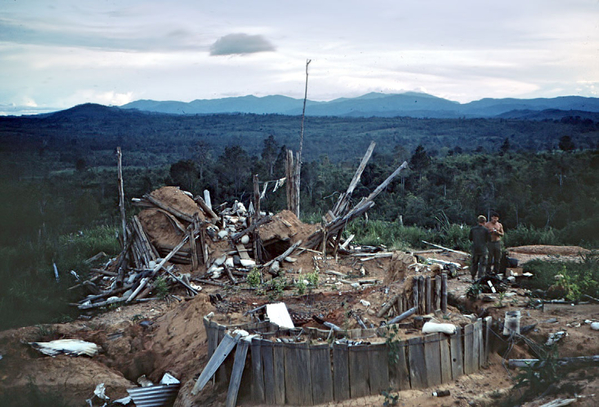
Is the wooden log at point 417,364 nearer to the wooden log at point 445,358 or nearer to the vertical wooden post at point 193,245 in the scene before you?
the wooden log at point 445,358

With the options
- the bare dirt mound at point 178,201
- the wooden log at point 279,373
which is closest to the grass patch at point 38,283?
the bare dirt mound at point 178,201

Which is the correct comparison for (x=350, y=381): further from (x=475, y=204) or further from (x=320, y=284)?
(x=475, y=204)

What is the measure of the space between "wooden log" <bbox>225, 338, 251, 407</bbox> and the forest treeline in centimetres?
527

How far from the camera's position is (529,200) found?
24.2 m

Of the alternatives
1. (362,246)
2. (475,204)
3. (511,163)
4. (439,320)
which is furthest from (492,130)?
(439,320)

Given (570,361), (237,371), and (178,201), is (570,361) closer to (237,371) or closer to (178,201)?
(237,371)

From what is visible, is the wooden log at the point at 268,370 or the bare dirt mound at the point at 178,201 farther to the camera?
the bare dirt mound at the point at 178,201

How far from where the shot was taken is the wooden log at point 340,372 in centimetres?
585

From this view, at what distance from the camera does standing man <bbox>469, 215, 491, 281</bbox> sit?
9406 mm

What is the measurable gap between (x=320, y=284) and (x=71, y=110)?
327ft

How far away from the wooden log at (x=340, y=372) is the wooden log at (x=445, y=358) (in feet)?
3.86

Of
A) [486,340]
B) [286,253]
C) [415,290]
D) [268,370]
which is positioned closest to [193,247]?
[286,253]

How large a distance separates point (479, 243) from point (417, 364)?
414 centimetres

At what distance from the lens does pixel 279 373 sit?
5984mm
